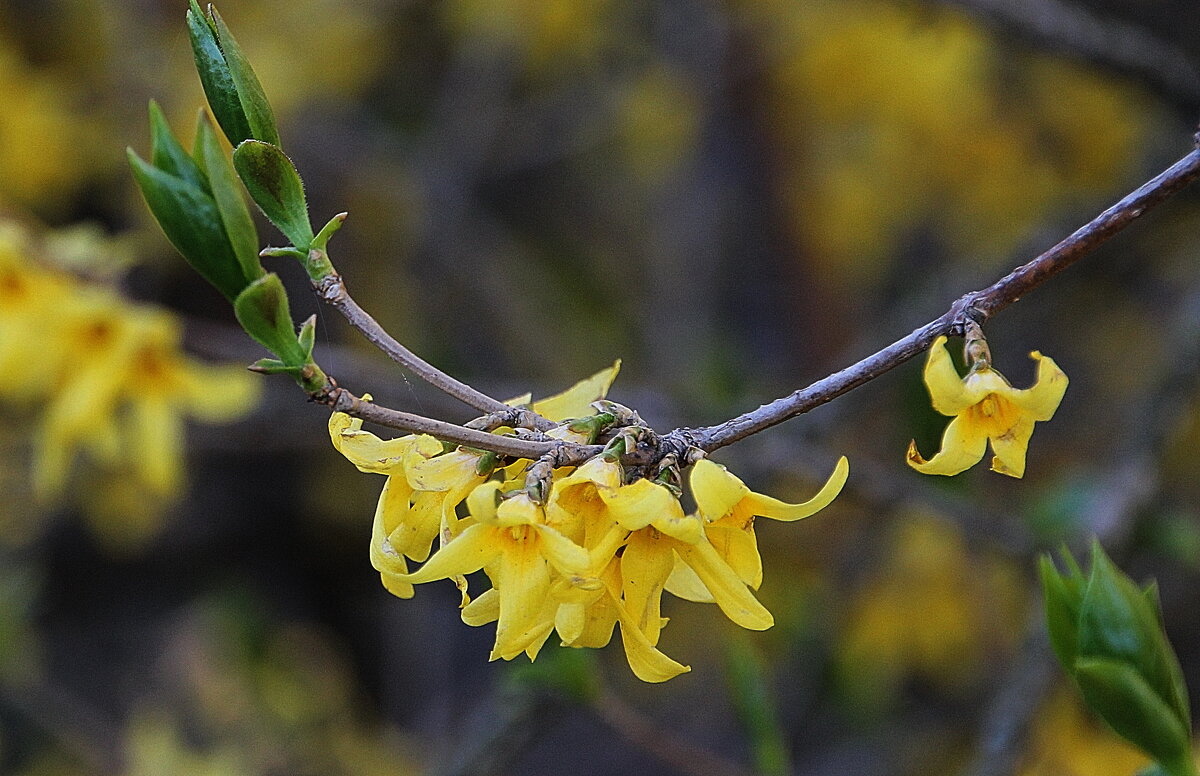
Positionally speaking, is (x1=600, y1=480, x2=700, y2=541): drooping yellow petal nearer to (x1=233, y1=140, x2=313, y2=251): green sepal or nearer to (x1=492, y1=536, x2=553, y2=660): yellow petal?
(x1=492, y1=536, x2=553, y2=660): yellow petal

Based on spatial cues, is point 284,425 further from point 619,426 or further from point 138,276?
point 619,426

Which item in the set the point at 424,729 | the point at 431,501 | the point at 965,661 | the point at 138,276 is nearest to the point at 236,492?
the point at 138,276

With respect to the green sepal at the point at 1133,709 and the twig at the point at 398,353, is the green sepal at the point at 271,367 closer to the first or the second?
the twig at the point at 398,353

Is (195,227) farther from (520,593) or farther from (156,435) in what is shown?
(156,435)

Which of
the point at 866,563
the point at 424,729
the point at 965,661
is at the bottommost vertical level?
the point at 424,729

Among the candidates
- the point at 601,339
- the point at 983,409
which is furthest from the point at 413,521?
the point at 601,339

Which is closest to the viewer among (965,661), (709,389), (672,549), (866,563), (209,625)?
(672,549)
